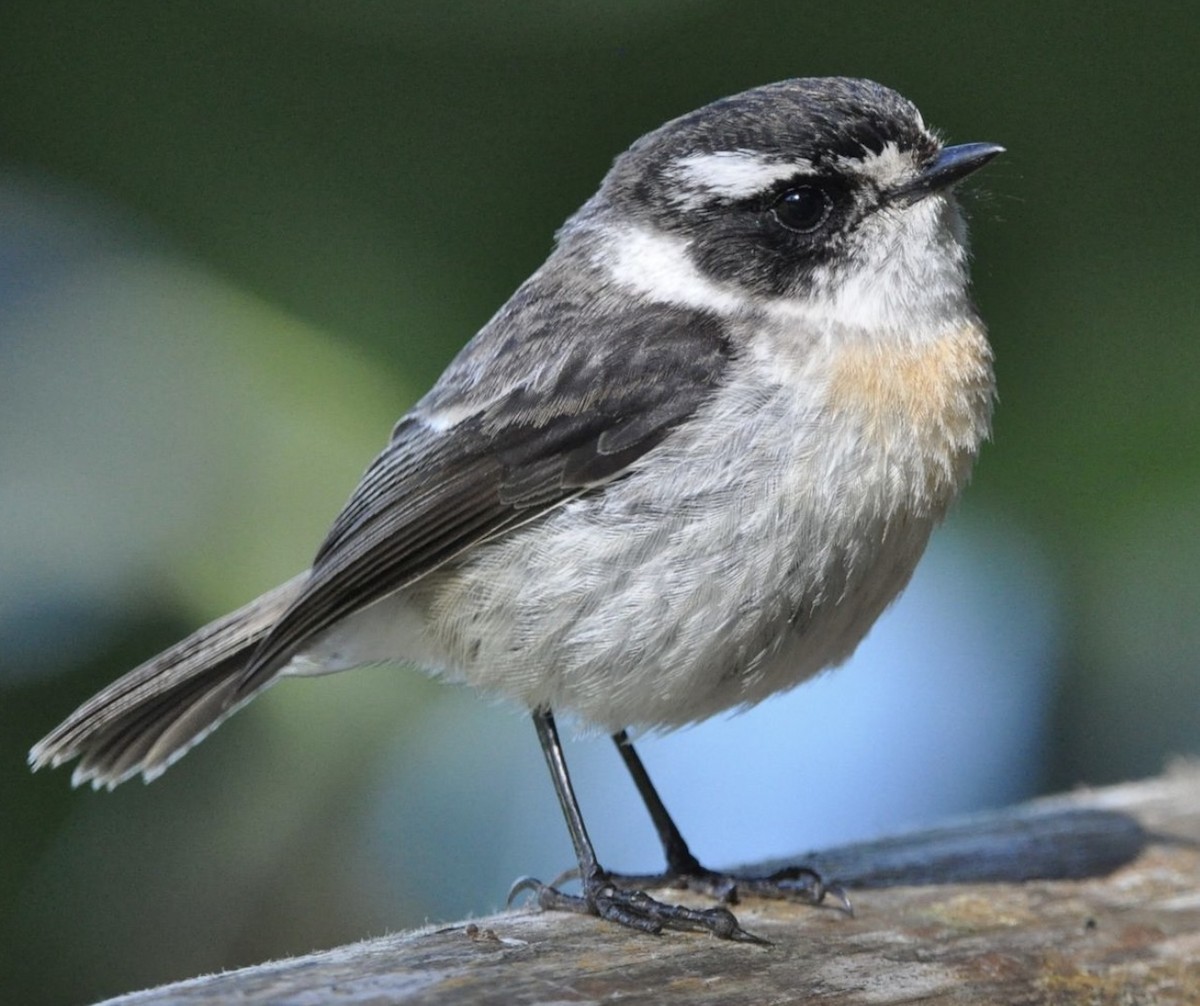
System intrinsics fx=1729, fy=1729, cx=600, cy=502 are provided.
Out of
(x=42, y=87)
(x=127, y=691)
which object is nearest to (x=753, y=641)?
(x=127, y=691)

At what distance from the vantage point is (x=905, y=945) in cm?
308

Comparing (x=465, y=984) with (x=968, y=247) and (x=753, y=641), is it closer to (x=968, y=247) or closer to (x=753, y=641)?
(x=753, y=641)

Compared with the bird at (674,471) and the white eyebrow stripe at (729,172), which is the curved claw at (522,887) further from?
the white eyebrow stripe at (729,172)

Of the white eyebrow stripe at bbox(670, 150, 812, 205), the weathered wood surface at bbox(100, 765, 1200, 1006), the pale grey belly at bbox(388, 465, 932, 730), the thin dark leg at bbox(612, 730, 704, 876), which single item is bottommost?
the weathered wood surface at bbox(100, 765, 1200, 1006)

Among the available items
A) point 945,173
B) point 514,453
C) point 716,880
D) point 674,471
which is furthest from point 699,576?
point 945,173

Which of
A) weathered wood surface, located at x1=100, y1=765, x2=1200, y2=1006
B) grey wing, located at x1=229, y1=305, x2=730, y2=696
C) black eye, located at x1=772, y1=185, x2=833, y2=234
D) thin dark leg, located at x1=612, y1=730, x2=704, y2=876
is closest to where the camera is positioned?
weathered wood surface, located at x1=100, y1=765, x2=1200, y2=1006

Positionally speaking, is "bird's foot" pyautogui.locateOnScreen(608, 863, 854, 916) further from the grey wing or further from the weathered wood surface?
the grey wing

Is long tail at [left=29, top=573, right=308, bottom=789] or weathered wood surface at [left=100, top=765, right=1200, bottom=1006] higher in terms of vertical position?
long tail at [left=29, top=573, right=308, bottom=789]

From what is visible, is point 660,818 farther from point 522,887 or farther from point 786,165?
point 786,165

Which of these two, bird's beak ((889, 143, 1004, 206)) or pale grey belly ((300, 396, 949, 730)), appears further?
bird's beak ((889, 143, 1004, 206))

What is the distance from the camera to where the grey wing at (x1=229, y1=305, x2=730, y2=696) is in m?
3.42

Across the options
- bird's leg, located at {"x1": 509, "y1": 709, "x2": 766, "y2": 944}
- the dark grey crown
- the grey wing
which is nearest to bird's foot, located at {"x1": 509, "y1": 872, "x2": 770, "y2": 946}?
bird's leg, located at {"x1": 509, "y1": 709, "x2": 766, "y2": 944}

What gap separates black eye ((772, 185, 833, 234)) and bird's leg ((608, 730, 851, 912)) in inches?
48.4

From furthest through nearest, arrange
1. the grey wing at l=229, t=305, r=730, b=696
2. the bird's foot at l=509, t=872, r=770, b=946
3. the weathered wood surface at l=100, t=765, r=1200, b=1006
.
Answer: the grey wing at l=229, t=305, r=730, b=696 < the bird's foot at l=509, t=872, r=770, b=946 < the weathered wood surface at l=100, t=765, r=1200, b=1006
